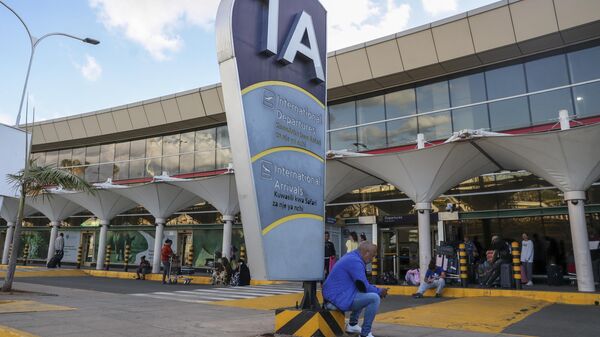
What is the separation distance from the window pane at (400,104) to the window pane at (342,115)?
172cm

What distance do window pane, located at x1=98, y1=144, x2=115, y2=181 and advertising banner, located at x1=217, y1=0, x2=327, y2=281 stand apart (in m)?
25.2

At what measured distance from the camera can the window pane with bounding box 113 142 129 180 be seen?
2791 cm

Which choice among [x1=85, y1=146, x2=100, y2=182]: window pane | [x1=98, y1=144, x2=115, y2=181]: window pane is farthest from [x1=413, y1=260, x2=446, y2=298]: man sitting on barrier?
[x1=85, y1=146, x2=100, y2=182]: window pane

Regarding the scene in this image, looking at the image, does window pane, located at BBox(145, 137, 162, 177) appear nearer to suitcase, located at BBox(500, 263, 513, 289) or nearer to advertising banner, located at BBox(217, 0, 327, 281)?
suitcase, located at BBox(500, 263, 513, 289)

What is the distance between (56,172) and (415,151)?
10.6 metres

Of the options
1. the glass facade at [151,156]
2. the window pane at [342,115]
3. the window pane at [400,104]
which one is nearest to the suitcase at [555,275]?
the window pane at [400,104]

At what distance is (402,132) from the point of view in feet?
60.6

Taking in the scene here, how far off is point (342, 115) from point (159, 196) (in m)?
9.83

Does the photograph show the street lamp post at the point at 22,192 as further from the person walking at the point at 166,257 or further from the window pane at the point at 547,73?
the window pane at the point at 547,73

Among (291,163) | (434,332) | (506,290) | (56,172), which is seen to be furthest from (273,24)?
(506,290)

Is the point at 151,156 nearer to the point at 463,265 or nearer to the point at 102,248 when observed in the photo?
the point at 102,248

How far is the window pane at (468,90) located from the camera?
1730 centimetres

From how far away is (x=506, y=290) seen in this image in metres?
12.3

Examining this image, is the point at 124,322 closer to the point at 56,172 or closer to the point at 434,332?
the point at 434,332
